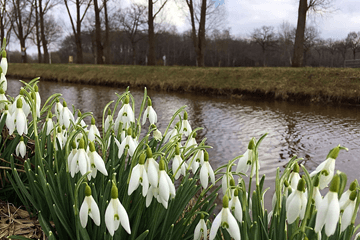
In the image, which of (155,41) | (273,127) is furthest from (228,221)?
(155,41)

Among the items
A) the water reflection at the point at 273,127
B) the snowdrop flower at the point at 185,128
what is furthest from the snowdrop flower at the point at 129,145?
the water reflection at the point at 273,127

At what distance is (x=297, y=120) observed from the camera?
25.9 feet

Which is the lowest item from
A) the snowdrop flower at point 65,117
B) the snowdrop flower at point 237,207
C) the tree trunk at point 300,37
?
the snowdrop flower at point 237,207

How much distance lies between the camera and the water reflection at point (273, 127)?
199 inches

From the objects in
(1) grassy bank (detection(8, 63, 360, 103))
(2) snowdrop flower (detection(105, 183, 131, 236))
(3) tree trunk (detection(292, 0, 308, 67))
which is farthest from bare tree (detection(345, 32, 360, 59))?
(2) snowdrop flower (detection(105, 183, 131, 236))

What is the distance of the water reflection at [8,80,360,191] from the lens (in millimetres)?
5051

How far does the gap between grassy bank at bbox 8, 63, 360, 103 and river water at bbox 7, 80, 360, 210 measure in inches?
24.6

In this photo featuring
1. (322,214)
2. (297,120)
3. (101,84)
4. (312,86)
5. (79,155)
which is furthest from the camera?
(101,84)

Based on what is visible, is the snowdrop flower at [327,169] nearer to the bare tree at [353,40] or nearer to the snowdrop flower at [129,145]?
the snowdrop flower at [129,145]

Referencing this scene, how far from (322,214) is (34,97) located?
1.67 m

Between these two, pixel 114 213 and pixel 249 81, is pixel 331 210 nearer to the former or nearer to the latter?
pixel 114 213

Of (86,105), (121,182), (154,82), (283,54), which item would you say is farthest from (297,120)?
(283,54)

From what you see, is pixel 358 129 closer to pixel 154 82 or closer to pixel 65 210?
pixel 65 210

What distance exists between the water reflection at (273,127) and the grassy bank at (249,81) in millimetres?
786
